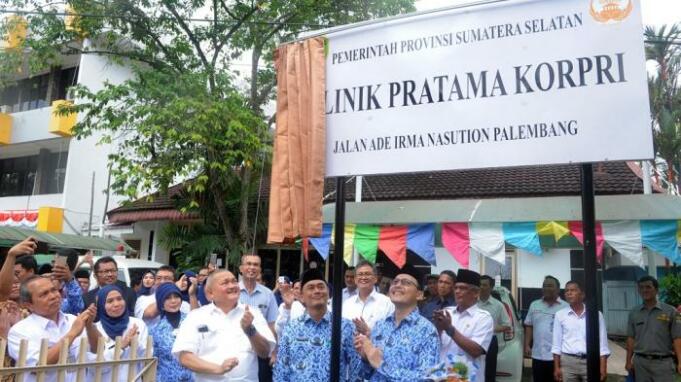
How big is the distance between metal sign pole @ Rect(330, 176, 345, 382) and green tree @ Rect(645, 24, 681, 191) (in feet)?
63.7

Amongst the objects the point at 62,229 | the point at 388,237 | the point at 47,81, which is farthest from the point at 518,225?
the point at 47,81

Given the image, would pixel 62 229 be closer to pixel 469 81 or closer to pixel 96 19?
pixel 96 19

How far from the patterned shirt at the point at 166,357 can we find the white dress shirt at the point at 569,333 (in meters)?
4.01

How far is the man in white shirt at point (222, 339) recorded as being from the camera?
3.40 meters

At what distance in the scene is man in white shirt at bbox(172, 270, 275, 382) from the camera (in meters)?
3.40

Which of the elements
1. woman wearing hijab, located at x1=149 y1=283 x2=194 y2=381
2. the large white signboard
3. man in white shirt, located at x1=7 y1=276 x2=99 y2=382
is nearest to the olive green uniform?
the large white signboard

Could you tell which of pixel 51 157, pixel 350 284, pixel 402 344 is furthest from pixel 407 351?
pixel 51 157

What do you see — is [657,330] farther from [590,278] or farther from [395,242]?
[590,278]

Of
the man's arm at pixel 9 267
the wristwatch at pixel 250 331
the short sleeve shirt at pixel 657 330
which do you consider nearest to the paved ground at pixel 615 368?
the short sleeve shirt at pixel 657 330

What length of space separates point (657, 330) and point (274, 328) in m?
4.20

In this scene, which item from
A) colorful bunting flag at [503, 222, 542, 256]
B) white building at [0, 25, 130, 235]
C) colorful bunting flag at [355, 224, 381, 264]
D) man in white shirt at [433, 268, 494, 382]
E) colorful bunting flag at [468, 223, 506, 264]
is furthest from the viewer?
white building at [0, 25, 130, 235]

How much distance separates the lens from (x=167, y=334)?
4.48m

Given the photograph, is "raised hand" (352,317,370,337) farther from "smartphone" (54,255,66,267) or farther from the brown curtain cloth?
"smartphone" (54,255,66,267)

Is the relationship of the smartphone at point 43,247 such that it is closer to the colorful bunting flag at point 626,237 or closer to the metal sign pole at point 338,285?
the metal sign pole at point 338,285
